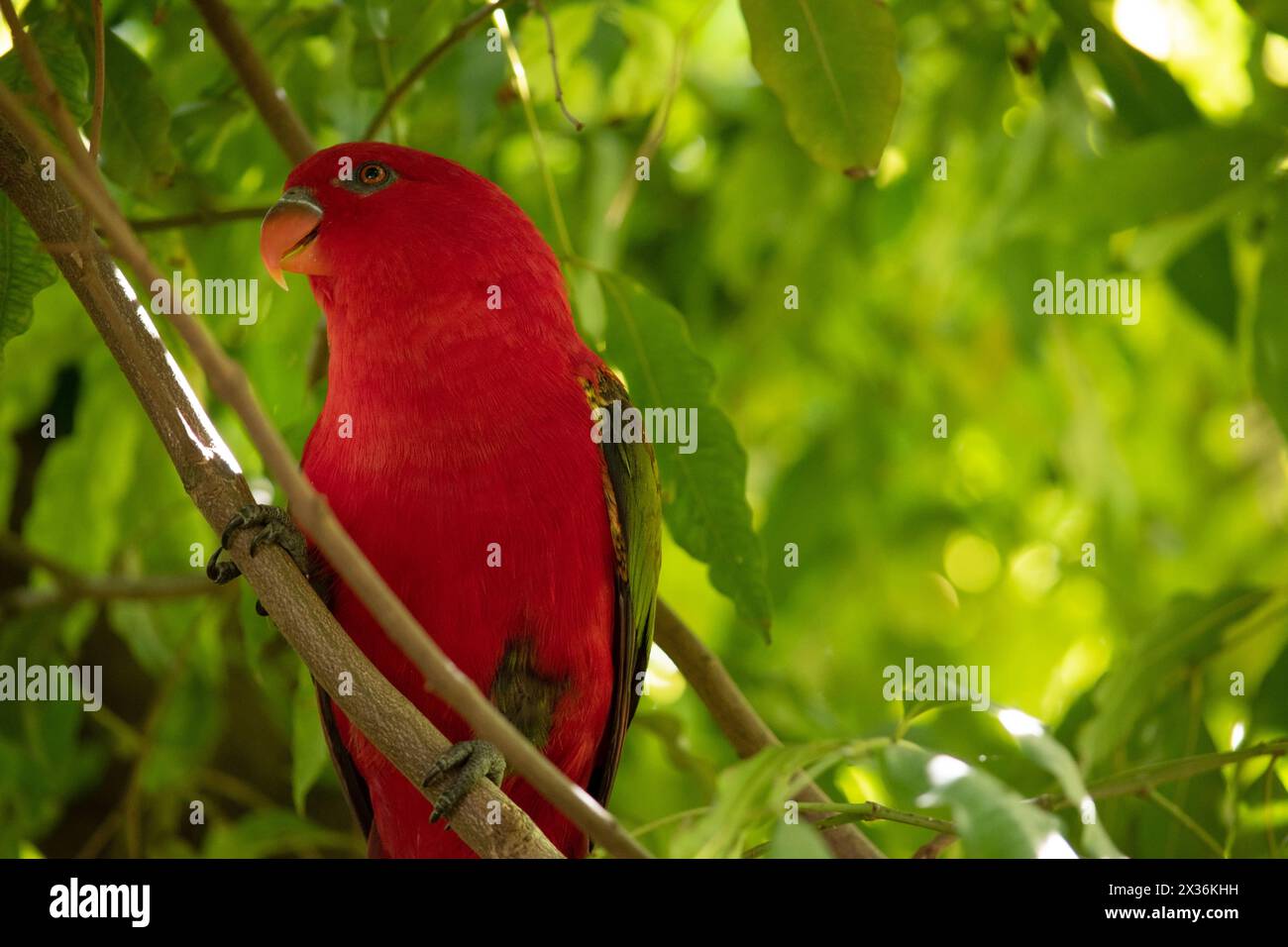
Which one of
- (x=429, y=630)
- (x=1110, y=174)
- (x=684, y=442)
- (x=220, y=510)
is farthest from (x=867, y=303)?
(x=220, y=510)

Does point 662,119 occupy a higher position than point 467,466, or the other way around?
point 662,119

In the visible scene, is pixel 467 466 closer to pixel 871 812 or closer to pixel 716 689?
pixel 716 689

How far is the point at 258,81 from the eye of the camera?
2658mm

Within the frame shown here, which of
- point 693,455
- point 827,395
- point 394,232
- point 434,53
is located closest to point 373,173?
point 394,232

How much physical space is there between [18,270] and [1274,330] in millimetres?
2220

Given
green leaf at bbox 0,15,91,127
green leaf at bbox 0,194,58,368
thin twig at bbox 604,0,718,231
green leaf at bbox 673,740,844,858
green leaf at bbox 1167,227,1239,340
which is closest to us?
green leaf at bbox 673,740,844,858

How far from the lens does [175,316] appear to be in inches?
56.6

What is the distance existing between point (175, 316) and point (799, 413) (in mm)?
3570

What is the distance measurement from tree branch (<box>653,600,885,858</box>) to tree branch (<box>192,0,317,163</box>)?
1216 millimetres

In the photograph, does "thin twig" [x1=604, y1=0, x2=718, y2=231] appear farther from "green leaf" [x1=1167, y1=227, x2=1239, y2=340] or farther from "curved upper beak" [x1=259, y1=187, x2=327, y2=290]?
"green leaf" [x1=1167, y1=227, x2=1239, y2=340]

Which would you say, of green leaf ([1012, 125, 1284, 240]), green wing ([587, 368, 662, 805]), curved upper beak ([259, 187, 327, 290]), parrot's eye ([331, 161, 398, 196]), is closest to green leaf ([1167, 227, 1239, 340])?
green leaf ([1012, 125, 1284, 240])

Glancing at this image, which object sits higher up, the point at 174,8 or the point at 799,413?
the point at 174,8

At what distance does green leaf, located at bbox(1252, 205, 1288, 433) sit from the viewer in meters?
2.49
